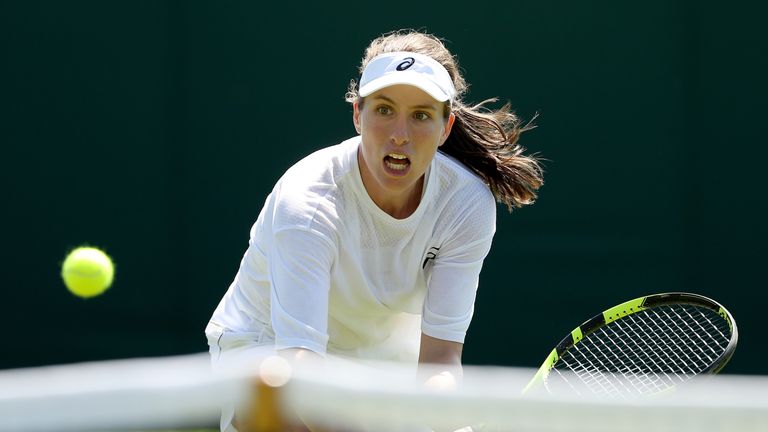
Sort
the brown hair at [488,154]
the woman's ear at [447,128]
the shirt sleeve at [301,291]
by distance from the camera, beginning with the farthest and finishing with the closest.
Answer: the brown hair at [488,154] < the woman's ear at [447,128] < the shirt sleeve at [301,291]

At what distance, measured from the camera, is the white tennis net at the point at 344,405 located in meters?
1.56

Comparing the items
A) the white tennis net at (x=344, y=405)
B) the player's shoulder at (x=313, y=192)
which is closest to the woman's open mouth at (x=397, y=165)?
the player's shoulder at (x=313, y=192)

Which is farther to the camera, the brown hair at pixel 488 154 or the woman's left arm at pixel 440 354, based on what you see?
the brown hair at pixel 488 154

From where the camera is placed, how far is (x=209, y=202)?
4840 mm

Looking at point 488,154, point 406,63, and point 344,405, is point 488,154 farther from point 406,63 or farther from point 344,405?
point 344,405

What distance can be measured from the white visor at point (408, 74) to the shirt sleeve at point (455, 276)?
0.99 ft

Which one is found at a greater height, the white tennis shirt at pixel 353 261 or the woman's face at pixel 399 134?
the woman's face at pixel 399 134

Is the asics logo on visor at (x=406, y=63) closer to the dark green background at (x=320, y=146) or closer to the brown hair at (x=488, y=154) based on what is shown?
the brown hair at (x=488, y=154)

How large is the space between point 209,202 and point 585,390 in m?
2.07

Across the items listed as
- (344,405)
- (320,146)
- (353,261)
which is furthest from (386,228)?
(320,146)

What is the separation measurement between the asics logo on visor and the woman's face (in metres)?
0.05

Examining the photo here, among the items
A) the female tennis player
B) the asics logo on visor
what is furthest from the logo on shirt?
the asics logo on visor

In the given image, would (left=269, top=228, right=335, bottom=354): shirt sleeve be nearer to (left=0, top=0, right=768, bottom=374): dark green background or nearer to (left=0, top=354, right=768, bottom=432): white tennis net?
(left=0, top=354, right=768, bottom=432): white tennis net

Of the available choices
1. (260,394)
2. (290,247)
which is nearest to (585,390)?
(290,247)
